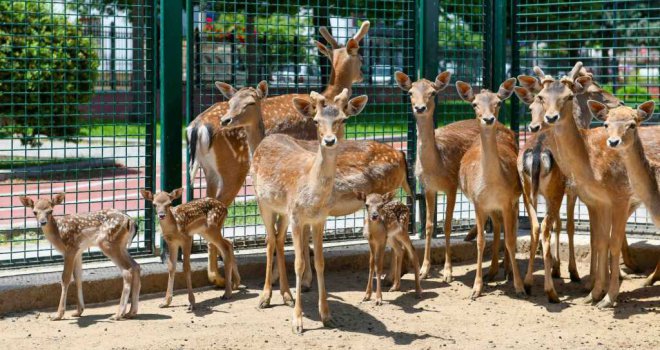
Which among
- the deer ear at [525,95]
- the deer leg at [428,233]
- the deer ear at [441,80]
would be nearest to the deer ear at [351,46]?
the deer ear at [441,80]

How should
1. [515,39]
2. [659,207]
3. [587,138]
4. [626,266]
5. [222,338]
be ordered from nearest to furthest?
[222,338] → [659,207] → [587,138] → [626,266] → [515,39]

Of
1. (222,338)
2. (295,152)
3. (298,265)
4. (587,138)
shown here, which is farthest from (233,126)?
(587,138)

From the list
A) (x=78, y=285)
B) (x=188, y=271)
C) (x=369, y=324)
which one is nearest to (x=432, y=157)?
(x=369, y=324)

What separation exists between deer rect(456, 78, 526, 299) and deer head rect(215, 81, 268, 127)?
183cm

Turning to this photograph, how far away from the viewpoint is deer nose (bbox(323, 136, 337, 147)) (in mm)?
6992

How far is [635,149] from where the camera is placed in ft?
25.8

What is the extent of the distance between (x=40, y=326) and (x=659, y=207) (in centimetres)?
499

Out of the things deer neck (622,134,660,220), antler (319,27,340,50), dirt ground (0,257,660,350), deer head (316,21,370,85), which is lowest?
dirt ground (0,257,660,350)

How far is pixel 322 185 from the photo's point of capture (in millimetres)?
7418

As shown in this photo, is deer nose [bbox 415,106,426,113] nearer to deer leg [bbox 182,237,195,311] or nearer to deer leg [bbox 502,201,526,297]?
deer leg [bbox 502,201,526,297]

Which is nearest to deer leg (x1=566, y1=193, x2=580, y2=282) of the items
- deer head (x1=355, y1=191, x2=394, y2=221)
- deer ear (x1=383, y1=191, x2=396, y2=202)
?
deer ear (x1=383, y1=191, x2=396, y2=202)

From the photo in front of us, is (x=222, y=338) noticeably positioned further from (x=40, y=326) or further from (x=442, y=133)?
(x=442, y=133)

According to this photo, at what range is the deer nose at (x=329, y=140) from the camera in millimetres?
6992

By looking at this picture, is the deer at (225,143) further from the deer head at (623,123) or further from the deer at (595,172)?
the deer head at (623,123)
